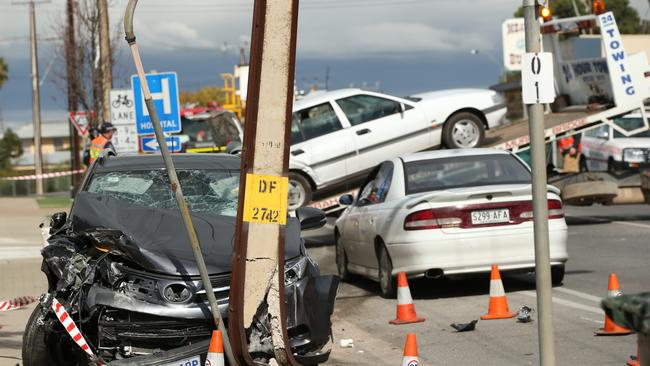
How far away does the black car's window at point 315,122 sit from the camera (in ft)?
60.3

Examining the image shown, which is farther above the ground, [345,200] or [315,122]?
[315,122]

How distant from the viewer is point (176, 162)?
31.2 feet

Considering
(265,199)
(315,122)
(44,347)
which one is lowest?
(44,347)

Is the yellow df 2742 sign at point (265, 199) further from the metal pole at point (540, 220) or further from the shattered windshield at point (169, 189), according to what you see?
the shattered windshield at point (169, 189)

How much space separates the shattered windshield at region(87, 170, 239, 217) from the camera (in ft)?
29.2

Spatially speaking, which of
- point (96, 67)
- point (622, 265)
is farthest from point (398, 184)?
point (96, 67)

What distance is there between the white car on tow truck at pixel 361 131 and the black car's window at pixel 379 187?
3.87 metres

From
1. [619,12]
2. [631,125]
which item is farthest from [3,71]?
[631,125]

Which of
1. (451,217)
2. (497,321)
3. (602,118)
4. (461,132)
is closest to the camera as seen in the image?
(497,321)

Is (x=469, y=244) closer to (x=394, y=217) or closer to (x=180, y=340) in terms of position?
(x=394, y=217)

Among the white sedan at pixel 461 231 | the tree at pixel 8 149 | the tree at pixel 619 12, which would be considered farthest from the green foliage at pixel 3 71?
the white sedan at pixel 461 231

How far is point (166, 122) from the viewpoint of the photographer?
1786 centimetres

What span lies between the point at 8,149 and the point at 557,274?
94.4 m

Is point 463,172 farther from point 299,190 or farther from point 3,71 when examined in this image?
point 3,71
